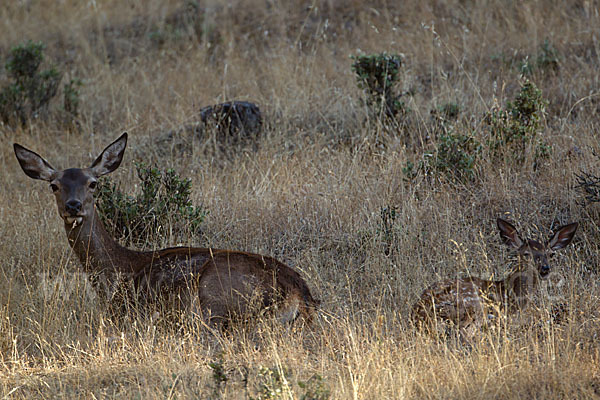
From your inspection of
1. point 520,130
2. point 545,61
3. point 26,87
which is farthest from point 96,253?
point 545,61

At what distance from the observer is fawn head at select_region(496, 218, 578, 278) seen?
5.59 meters

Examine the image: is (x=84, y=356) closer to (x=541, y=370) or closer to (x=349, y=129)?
(x=541, y=370)

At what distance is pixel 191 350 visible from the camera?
204 inches

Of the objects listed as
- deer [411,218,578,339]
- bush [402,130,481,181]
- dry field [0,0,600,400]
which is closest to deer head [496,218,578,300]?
deer [411,218,578,339]

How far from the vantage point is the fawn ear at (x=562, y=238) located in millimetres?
5723

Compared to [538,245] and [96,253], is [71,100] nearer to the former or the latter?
[96,253]

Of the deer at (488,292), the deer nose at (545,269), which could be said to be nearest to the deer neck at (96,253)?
the deer at (488,292)

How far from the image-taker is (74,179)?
610 cm

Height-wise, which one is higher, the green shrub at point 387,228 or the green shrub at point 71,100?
the green shrub at point 71,100

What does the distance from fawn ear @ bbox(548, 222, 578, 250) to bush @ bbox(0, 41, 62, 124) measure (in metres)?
7.90

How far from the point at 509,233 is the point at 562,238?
396mm

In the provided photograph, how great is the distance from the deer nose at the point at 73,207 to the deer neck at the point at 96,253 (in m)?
0.20

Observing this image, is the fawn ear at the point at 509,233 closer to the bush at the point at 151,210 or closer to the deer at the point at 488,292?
the deer at the point at 488,292

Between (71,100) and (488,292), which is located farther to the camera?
(71,100)
